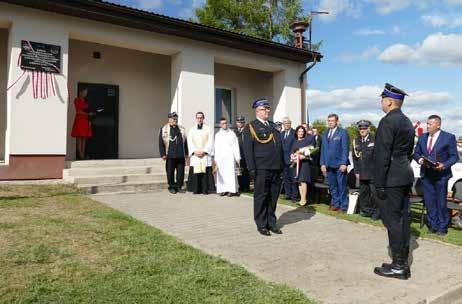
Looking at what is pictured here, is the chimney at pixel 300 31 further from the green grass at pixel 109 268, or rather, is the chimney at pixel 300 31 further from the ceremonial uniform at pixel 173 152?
the green grass at pixel 109 268

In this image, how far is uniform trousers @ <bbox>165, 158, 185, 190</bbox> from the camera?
952 cm

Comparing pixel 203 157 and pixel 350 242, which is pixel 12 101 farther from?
pixel 350 242

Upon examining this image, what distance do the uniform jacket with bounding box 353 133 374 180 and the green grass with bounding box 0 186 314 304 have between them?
4.41 meters

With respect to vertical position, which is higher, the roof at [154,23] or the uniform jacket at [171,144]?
the roof at [154,23]

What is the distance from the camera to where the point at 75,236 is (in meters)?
5.23

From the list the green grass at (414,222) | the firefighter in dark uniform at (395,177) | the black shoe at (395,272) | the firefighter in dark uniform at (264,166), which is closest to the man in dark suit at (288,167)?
the green grass at (414,222)

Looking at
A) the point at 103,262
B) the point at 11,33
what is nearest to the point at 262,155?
the point at 103,262

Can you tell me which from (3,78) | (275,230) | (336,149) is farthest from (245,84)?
(275,230)

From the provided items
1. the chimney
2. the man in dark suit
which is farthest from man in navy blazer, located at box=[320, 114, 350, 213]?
the chimney

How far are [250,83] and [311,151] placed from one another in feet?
22.1

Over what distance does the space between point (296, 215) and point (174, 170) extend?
11.5 feet

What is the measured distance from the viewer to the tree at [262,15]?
2831 cm

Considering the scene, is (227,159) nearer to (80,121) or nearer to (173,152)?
(173,152)

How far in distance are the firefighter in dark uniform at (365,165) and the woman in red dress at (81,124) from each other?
6872 millimetres
